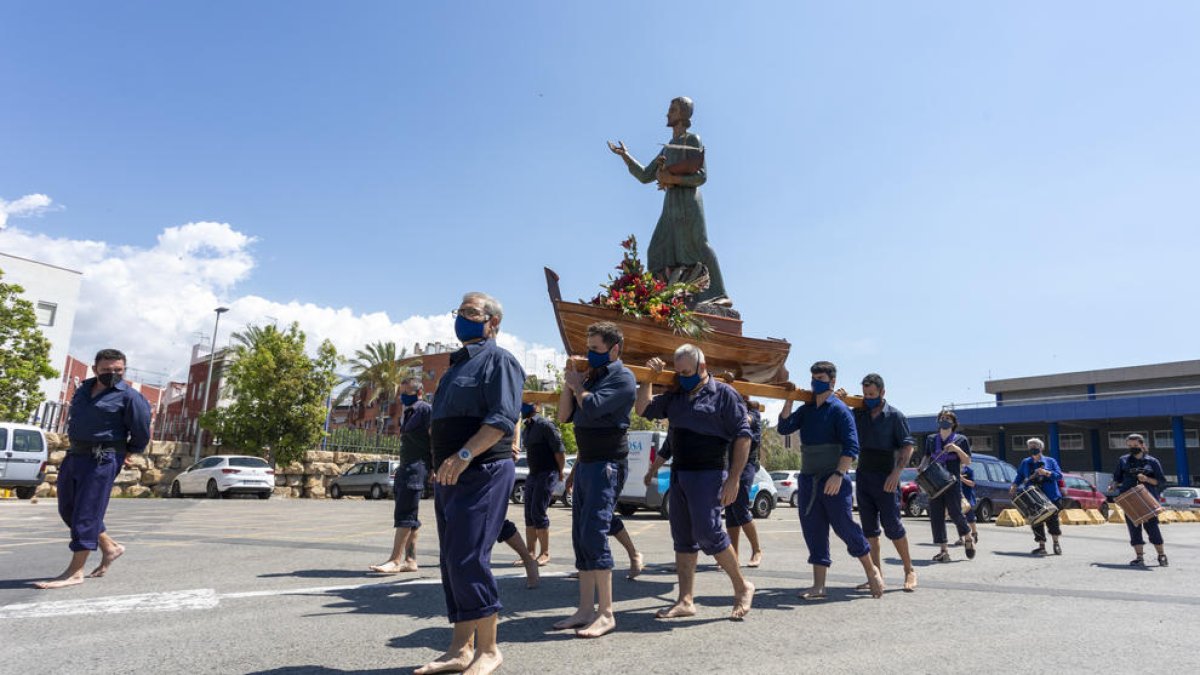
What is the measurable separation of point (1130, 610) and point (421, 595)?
17.5 ft

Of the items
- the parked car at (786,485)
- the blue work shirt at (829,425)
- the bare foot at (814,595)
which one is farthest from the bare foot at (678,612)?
the parked car at (786,485)

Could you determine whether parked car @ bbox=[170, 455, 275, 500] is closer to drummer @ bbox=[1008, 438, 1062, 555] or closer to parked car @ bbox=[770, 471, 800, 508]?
parked car @ bbox=[770, 471, 800, 508]

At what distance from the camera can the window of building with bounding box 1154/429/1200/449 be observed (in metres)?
39.8

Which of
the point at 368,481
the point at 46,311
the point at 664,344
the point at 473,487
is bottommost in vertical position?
the point at 368,481

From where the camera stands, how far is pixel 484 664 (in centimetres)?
316

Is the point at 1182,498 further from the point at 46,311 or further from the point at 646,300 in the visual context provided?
the point at 46,311

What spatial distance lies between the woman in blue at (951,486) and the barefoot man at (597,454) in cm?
575

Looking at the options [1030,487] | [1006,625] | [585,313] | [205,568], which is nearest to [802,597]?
[1006,625]

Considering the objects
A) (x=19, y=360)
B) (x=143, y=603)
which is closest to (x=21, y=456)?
(x=19, y=360)

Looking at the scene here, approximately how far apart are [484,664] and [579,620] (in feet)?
3.76

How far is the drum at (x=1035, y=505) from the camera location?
31.5ft

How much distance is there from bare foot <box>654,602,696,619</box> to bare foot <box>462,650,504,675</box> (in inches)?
66.2

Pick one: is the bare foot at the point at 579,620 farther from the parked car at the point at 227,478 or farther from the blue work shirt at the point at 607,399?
the parked car at the point at 227,478

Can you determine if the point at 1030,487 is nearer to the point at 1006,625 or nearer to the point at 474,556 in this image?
the point at 1006,625
